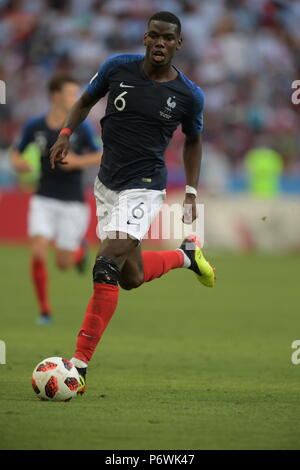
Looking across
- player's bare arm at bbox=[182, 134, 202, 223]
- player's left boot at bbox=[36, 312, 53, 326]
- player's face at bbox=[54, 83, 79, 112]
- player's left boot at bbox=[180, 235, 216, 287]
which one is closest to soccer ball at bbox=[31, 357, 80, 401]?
player's bare arm at bbox=[182, 134, 202, 223]

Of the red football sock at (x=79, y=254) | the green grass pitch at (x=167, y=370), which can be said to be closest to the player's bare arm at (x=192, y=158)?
the green grass pitch at (x=167, y=370)

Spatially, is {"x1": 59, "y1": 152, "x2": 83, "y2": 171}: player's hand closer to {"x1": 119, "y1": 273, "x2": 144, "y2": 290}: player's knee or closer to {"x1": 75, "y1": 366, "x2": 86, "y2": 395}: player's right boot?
{"x1": 119, "y1": 273, "x2": 144, "y2": 290}: player's knee

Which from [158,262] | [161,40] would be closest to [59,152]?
[161,40]

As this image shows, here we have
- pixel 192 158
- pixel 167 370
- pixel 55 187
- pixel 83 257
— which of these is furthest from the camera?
pixel 83 257

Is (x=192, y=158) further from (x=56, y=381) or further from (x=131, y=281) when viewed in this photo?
(x=56, y=381)

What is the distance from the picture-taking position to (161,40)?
7062 mm

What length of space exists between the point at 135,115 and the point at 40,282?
14.7 feet

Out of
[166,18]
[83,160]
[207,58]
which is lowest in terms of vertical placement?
[83,160]

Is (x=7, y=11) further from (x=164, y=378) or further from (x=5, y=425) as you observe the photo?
(x=5, y=425)

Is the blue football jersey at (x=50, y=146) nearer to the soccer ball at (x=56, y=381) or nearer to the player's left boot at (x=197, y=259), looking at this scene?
the player's left boot at (x=197, y=259)

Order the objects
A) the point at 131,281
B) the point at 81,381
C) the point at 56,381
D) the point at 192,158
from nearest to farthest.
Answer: the point at 56,381 → the point at 81,381 → the point at 131,281 → the point at 192,158

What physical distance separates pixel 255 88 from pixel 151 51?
56.7 ft

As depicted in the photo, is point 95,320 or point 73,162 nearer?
point 95,320

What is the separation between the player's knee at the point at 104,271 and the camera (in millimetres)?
6793
